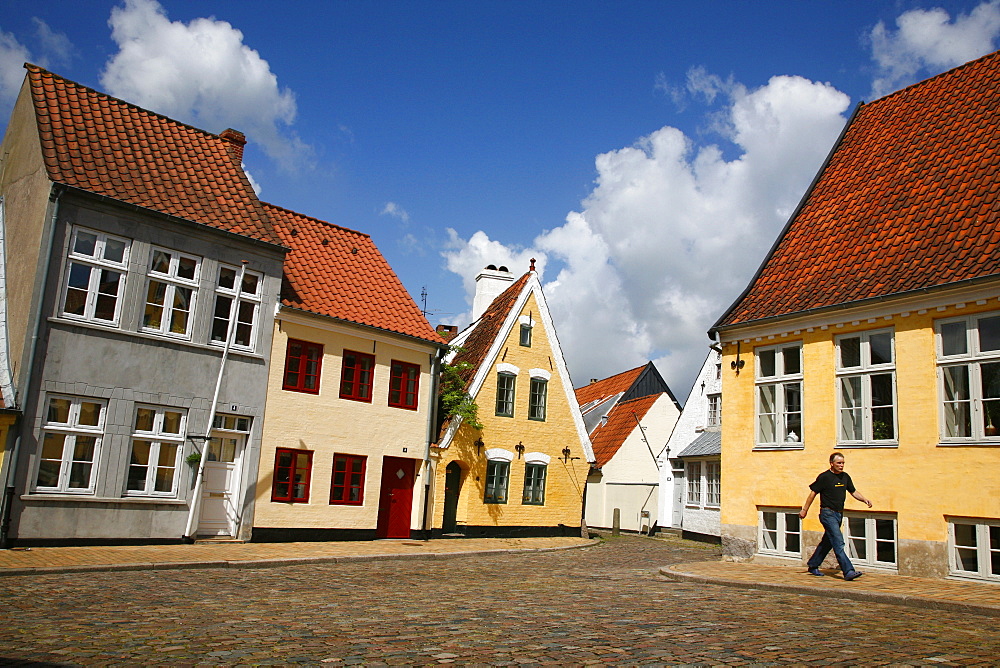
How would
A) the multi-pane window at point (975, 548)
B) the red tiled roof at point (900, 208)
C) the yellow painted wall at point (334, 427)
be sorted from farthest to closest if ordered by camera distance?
the yellow painted wall at point (334, 427)
the red tiled roof at point (900, 208)
the multi-pane window at point (975, 548)

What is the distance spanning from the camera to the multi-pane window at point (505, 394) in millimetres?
25469

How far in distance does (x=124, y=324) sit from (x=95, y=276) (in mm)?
1106

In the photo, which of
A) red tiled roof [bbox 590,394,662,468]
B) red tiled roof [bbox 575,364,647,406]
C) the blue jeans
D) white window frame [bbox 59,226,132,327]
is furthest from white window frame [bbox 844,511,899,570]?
red tiled roof [bbox 575,364,647,406]

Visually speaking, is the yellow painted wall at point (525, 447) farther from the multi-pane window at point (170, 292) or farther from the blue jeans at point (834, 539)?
the blue jeans at point (834, 539)

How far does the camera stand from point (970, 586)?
11781 mm

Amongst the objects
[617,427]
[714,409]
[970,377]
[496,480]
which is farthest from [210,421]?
[617,427]

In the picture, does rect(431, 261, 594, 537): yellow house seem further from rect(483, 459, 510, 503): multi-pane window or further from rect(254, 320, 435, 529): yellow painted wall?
rect(254, 320, 435, 529): yellow painted wall

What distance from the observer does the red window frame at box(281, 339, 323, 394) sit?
19.4 meters

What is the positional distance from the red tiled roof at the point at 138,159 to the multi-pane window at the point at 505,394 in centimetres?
947

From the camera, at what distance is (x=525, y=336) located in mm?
26438

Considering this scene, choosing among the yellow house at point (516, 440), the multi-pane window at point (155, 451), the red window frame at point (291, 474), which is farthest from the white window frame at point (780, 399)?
the multi-pane window at point (155, 451)

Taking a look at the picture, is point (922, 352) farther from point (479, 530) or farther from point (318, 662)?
point (479, 530)

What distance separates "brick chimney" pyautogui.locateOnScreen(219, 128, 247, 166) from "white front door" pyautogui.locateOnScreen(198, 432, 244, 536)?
7.64 meters

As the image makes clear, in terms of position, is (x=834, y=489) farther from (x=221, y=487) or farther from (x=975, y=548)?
(x=221, y=487)
